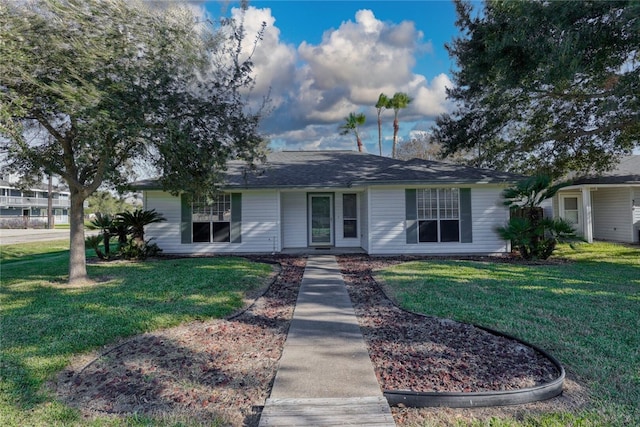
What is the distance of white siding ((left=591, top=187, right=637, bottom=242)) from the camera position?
16.0 m

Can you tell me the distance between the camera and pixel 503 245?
1224 centimetres

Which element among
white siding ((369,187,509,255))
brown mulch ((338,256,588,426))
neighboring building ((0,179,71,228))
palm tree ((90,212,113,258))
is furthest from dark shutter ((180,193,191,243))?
neighboring building ((0,179,71,228))

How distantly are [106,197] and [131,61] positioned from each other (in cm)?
609

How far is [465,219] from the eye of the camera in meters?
12.1

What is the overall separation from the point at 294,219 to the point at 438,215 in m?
5.24

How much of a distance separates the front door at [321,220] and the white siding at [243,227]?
157cm

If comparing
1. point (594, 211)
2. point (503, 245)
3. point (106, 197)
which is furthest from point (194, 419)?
point (594, 211)

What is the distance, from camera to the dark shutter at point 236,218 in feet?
42.3

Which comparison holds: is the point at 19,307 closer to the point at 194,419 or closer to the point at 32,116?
the point at 32,116

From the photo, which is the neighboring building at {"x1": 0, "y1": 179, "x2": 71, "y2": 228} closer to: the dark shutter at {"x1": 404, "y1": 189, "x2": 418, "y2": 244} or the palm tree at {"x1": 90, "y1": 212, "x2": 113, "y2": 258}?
the palm tree at {"x1": 90, "y1": 212, "x2": 113, "y2": 258}

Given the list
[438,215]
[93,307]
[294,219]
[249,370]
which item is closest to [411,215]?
[438,215]

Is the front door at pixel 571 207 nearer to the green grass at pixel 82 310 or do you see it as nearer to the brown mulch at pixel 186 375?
the green grass at pixel 82 310

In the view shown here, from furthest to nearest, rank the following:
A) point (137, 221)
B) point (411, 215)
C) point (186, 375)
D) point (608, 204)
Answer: point (608, 204) → point (411, 215) → point (137, 221) → point (186, 375)

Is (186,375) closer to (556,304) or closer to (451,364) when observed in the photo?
(451,364)
